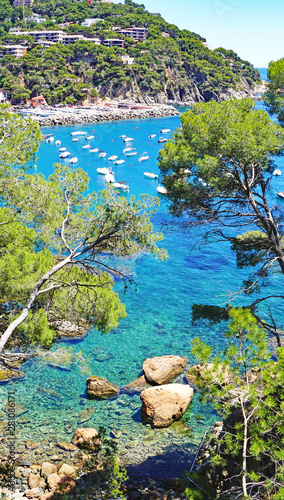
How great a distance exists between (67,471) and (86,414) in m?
3.01

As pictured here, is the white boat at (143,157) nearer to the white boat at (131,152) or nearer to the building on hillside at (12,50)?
the white boat at (131,152)

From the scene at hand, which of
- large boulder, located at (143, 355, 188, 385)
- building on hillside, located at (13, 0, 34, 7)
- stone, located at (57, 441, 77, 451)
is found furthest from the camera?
building on hillside, located at (13, 0, 34, 7)

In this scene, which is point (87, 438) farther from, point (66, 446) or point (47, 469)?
point (47, 469)

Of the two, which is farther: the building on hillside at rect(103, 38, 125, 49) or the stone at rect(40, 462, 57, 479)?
the building on hillside at rect(103, 38, 125, 49)

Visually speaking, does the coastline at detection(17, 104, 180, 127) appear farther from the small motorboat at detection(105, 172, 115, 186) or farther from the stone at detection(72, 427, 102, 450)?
the stone at detection(72, 427, 102, 450)

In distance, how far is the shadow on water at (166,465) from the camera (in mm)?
11445

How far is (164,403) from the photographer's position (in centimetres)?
1388

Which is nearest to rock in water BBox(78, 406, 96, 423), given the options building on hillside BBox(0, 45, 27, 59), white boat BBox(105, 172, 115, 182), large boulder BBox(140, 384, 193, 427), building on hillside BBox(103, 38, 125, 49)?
large boulder BBox(140, 384, 193, 427)

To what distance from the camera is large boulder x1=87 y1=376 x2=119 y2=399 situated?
1502cm

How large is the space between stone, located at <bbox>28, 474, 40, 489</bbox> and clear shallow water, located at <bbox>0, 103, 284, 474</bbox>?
1812 mm

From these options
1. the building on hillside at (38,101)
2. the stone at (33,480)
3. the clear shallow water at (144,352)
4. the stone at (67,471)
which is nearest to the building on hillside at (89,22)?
the building on hillside at (38,101)

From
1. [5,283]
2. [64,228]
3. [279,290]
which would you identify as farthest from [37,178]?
[279,290]

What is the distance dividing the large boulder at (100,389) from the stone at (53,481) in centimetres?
432


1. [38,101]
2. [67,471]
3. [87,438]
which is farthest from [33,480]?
[38,101]
